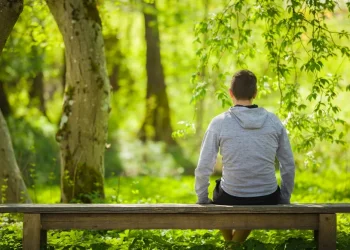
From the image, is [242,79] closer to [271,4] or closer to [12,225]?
[271,4]

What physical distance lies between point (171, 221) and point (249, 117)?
103cm

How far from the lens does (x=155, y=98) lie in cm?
2191

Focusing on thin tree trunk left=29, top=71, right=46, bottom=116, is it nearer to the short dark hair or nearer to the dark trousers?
the dark trousers

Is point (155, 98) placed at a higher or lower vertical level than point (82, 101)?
lower

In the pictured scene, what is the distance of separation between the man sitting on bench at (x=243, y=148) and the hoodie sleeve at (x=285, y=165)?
2.0 inches

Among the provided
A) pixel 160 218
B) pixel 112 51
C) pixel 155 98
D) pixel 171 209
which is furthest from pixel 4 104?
pixel 171 209

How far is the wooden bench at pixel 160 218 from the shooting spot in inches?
216

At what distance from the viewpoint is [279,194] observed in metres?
5.75

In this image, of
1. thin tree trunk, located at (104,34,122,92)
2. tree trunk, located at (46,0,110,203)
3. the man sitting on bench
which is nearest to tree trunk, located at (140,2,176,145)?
thin tree trunk, located at (104,34,122,92)

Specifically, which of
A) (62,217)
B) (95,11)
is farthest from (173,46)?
(62,217)

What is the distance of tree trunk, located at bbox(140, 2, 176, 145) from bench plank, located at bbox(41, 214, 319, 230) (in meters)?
16.0

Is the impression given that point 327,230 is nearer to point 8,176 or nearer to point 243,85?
point 243,85

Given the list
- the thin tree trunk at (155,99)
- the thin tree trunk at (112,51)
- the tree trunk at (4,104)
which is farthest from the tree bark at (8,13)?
the thin tree trunk at (112,51)

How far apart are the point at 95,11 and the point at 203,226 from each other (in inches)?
170
